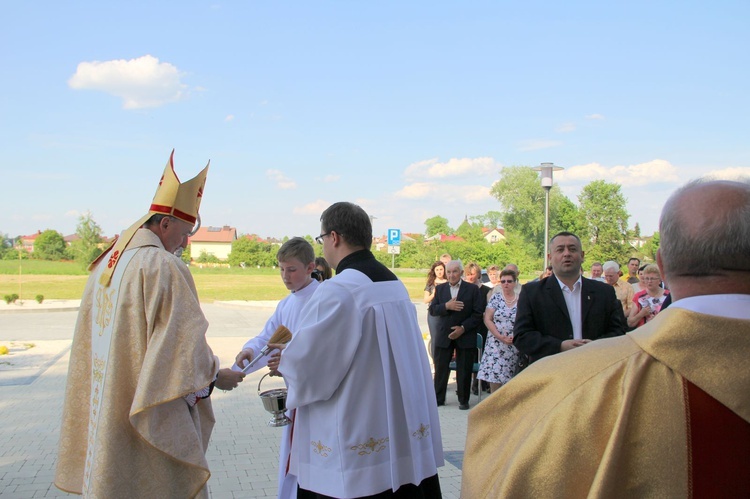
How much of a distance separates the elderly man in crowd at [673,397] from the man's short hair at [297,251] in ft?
10.7

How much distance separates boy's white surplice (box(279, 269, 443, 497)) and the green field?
2727 centimetres

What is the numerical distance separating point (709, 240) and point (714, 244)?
0.5 inches

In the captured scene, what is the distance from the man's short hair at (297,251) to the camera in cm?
454

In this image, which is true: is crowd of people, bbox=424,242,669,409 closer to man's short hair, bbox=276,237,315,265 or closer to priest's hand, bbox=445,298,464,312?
priest's hand, bbox=445,298,464,312

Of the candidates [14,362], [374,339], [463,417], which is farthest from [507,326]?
[14,362]

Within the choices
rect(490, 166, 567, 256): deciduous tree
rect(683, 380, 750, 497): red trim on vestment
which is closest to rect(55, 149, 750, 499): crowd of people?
rect(683, 380, 750, 497): red trim on vestment

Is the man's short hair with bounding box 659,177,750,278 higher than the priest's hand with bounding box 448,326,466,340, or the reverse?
the man's short hair with bounding box 659,177,750,278

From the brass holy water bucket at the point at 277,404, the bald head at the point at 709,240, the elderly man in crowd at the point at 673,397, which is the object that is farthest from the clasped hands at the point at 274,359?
the bald head at the point at 709,240

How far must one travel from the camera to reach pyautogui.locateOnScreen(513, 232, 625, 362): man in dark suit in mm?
4949

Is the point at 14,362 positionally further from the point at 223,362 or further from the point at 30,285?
the point at 30,285

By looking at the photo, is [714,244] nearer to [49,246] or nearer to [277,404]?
[277,404]

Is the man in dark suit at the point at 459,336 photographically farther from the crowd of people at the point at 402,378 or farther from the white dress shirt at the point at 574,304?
the white dress shirt at the point at 574,304

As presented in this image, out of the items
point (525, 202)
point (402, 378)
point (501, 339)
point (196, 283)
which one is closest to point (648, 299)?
point (501, 339)

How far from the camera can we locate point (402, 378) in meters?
3.29
